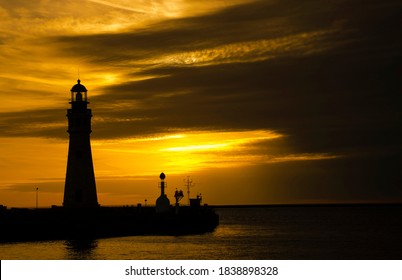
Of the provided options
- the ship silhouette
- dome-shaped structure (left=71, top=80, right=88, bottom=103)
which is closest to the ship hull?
the ship silhouette

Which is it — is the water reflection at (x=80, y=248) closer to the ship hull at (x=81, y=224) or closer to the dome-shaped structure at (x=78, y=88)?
the ship hull at (x=81, y=224)

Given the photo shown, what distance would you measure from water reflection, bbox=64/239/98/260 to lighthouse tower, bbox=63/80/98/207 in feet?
12.8

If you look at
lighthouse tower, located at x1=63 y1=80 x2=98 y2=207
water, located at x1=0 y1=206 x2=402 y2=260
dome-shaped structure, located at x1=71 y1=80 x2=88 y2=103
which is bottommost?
water, located at x1=0 y1=206 x2=402 y2=260

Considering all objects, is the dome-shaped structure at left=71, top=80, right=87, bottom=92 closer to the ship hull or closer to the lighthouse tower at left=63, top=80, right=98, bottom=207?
the lighthouse tower at left=63, top=80, right=98, bottom=207

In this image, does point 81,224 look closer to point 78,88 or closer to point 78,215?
point 78,215

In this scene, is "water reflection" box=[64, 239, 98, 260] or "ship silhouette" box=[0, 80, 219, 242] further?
"ship silhouette" box=[0, 80, 219, 242]

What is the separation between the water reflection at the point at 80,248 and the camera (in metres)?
60.0

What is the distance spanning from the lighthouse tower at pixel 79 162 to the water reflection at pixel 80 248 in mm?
3893

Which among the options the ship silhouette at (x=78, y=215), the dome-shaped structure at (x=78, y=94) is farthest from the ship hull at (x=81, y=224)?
the dome-shaped structure at (x=78, y=94)

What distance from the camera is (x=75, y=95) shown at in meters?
72.6

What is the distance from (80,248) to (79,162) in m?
8.79

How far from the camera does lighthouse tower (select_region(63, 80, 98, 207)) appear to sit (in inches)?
2761

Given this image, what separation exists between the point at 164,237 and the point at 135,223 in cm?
440
